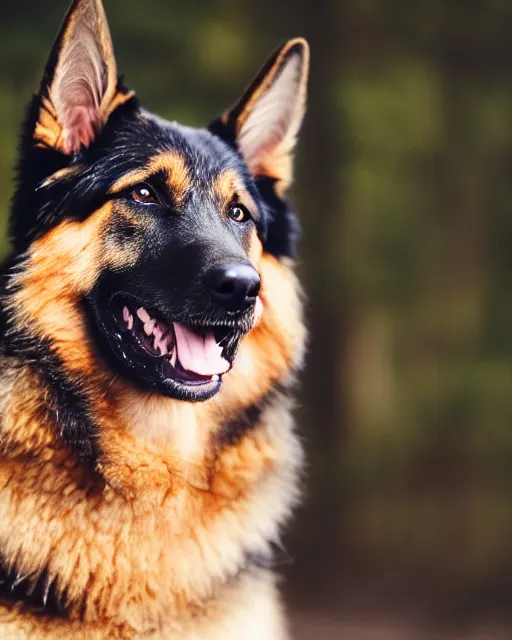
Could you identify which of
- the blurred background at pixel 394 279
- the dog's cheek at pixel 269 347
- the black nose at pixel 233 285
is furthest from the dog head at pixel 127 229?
the blurred background at pixel 394 279

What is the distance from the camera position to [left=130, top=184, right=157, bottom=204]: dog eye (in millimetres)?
2518

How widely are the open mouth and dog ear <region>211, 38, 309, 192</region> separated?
683 mm

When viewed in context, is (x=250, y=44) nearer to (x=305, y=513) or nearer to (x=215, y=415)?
(x=305, y=513)

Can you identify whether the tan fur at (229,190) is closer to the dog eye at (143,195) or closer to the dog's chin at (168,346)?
the dog eye at (143,195)

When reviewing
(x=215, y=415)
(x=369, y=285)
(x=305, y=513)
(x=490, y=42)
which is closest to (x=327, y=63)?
(x=490, y=42)

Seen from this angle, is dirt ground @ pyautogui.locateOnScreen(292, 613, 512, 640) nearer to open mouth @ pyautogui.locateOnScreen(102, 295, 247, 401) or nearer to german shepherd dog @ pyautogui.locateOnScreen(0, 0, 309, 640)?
german shepherd dog @ pyautogui.locateOnScreen(0, 0, 309, 640)

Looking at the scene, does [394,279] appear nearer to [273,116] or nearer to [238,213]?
[273,116]

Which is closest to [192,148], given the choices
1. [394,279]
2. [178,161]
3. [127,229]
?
[178,161]

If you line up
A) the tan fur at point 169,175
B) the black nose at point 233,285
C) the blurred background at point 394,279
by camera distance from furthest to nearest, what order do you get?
the blurred background at point 394,279, the tan fur at point 169,175, the black nose at point 233,285

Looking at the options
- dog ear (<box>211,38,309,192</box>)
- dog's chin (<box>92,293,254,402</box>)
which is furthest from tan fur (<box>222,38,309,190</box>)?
dog's chin (<box>92,293,254,402</box>)

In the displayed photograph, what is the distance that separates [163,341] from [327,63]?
19.5 ft

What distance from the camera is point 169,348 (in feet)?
7.77

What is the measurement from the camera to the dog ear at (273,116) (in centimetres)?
265

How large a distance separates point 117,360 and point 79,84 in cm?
77
